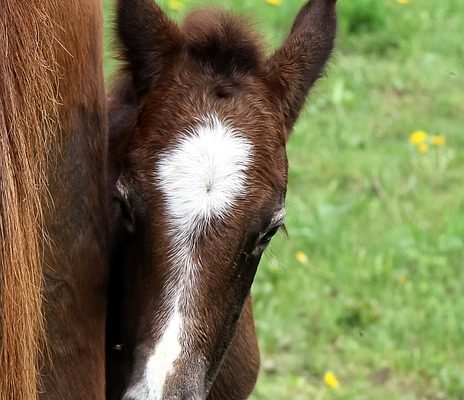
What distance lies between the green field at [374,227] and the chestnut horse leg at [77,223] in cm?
160

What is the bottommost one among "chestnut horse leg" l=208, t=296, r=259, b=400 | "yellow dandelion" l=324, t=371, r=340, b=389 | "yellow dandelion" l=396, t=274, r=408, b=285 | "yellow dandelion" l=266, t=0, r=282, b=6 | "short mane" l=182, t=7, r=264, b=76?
"yellow dandelion" l=396, t=274, r=408, b=285

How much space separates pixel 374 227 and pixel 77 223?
3.30 m

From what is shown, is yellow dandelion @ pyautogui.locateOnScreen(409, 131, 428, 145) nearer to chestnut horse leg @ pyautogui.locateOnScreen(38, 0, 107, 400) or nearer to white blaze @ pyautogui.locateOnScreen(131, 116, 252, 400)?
white blaze @ pyautogui.locateOnScreen(131, 116, 252, 400)

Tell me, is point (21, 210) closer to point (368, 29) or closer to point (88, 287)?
point (88, 287)

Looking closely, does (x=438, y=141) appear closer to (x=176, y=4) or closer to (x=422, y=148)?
(x=422, y=148)

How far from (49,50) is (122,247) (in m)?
0.64

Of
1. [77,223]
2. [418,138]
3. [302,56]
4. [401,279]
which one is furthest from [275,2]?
[77,223]

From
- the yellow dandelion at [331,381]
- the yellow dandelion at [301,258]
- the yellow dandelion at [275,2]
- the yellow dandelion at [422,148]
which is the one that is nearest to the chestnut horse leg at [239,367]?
the yellow dandelion at [331,381]

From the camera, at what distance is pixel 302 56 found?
2771mm

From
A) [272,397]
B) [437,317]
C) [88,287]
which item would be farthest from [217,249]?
[437,317]

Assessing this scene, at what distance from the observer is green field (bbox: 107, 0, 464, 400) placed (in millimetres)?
4652

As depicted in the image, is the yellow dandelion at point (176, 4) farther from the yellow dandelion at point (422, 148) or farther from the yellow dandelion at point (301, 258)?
the yellow dandelion at point (301, 258)

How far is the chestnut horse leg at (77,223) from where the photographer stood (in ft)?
7.39

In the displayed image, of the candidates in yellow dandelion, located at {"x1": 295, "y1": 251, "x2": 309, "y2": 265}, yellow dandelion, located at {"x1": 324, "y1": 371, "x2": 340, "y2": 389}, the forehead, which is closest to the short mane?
the forehead
